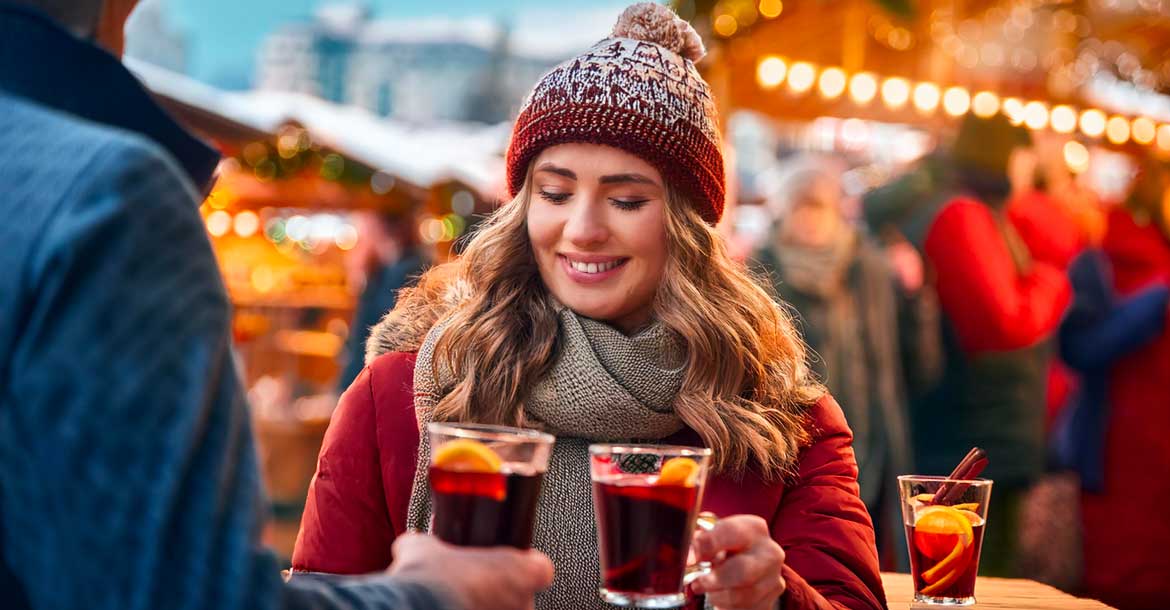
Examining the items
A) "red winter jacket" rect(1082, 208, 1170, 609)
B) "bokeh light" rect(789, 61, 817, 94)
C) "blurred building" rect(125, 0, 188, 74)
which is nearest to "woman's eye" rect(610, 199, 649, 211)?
"bokeh light" rect(789, 61, 817, 94)

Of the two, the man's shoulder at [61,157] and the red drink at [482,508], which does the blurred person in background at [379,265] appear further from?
the man's shoulder at [61,157]

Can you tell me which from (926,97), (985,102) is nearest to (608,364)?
(926,97)

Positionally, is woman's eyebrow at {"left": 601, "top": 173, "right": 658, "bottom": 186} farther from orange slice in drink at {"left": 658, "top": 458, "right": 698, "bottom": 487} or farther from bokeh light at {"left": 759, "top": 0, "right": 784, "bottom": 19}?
bokeh light at {"left": 759, "top": 0, "right": 784, "bottom": 19}

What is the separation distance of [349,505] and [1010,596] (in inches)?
44.5

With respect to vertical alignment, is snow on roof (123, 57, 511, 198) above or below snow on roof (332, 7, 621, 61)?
below

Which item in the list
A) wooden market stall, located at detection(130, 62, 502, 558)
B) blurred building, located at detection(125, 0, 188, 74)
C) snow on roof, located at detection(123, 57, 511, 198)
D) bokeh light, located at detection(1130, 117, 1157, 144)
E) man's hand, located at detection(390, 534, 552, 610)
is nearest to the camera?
man's hand, located at detection(390, 534, 552, 610)

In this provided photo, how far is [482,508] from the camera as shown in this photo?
1274 mm

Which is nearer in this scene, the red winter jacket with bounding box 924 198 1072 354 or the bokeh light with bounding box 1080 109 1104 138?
the red winter jacket with bounding box 924 198 1072 354

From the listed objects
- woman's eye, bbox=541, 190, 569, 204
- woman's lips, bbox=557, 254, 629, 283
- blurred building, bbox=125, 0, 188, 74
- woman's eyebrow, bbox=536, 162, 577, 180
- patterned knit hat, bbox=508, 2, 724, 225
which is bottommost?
woman's lips, bbox=557, 254, 629, 283

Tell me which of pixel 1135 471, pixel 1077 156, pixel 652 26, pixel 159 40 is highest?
pixel 159 40

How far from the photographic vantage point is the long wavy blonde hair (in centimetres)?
209

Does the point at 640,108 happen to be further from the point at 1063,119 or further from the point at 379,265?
the point at 1063,119

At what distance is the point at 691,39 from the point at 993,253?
2624 millimetres

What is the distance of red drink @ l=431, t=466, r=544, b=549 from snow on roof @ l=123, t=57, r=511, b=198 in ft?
19.3
